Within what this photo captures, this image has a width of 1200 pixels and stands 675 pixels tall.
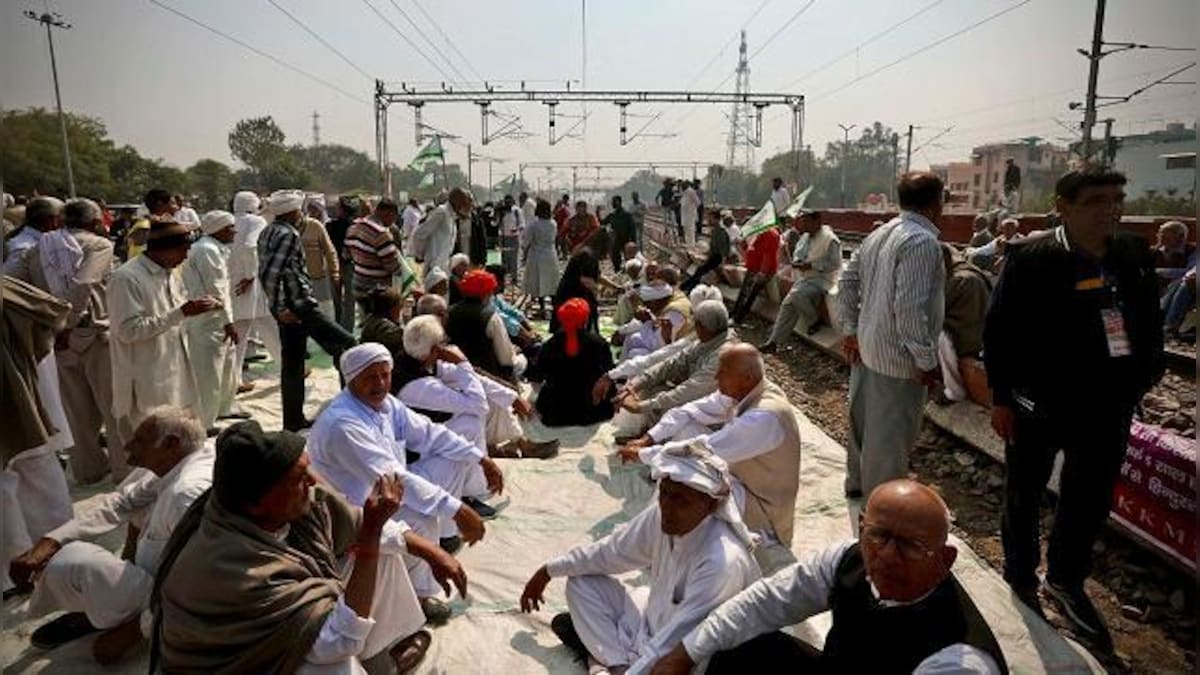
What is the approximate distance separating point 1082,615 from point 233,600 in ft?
10.6

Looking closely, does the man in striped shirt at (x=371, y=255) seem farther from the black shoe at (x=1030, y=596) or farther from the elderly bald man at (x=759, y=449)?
the black shoe at (x=1030, y=596)

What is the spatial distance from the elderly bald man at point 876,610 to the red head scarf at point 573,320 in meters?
3.88

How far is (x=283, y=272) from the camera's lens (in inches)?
216

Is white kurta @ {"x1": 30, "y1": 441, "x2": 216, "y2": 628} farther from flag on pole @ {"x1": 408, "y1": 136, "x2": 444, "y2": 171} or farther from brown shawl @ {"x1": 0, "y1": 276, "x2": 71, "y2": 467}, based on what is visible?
flag on pole @ {"x1": 408, "y1": 136, "x2": 444, "y2": 171}

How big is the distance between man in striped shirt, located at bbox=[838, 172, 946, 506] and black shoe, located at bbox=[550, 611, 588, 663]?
6.29ft

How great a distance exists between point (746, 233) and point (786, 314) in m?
1.83

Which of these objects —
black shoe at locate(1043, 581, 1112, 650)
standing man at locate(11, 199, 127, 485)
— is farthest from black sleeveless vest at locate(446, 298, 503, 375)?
black shoe at locate(1043, 581, 1112, 650)

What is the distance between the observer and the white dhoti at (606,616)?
2824 mm

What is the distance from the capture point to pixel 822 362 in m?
9.04

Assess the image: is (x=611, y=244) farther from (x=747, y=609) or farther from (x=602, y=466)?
(x=747, y=609)

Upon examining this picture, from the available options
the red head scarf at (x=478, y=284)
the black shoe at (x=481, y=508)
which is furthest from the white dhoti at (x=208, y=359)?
the black shoe at (x=481, y=508)

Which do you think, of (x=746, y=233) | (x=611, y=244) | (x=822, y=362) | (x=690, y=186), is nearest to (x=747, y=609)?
(x=822, y=362)

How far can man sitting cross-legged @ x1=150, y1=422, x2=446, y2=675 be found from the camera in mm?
1948

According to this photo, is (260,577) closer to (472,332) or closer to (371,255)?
(472,332)
